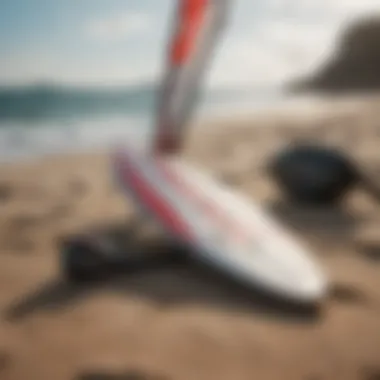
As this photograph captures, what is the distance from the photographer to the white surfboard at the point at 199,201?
807 mm

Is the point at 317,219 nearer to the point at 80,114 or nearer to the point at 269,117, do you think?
the point at 269,117

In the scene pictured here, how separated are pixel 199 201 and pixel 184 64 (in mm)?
193

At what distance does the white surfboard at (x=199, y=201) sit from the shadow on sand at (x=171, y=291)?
0.02 m

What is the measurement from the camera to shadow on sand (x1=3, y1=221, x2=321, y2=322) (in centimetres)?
80

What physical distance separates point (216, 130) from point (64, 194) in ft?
0.79

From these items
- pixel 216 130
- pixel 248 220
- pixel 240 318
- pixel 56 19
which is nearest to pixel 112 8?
pixel 56 19

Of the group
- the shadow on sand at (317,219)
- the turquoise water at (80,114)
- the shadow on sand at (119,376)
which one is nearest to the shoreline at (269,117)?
the turquoise water at (80,114)

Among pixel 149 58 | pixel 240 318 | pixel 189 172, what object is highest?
pixel 149 58

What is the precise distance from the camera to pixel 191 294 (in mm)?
834

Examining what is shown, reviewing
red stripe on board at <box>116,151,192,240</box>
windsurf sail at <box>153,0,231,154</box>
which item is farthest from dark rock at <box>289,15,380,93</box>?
red stripe on board at <box>116,151,192,240</box>

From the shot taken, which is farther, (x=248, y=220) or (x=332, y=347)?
(x=248, y=220)

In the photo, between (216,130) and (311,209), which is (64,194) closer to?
(216,130)

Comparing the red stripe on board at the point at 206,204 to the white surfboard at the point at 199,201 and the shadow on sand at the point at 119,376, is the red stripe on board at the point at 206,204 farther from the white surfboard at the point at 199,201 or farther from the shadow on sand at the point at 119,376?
the shadow on sand at the point at 119,376

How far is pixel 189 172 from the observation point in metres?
0.92
